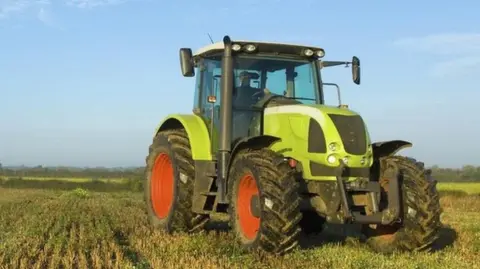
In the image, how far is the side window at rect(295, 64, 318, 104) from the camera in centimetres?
890

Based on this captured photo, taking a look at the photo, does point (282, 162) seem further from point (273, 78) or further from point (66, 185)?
point (66, 185)

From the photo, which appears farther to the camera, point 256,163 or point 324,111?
point 324,111

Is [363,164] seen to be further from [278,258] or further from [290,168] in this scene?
[278,258]

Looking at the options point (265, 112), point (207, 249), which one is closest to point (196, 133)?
point (265, 112)

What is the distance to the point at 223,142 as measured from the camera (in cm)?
824

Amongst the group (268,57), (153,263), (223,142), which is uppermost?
(268,57)

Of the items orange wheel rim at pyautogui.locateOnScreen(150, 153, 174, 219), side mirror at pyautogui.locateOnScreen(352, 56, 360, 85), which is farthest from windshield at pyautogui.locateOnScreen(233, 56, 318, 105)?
orange wheel rim at pyautogui.locateOnScreen(150, 153, 174, 219)

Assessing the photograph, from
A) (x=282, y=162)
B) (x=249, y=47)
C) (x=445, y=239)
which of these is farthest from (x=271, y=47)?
(x=445, y=239)

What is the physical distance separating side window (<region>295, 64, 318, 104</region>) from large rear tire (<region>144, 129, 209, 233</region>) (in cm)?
197

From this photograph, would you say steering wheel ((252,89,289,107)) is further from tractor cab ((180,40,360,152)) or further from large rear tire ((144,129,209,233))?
large rear tire ((144,129,209,233))

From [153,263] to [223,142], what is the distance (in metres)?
2.18

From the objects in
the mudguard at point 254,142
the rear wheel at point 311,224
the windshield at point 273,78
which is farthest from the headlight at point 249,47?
the rear wheel at point 311,224

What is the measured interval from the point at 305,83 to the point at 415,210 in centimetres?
253

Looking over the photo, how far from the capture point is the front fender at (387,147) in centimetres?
810
